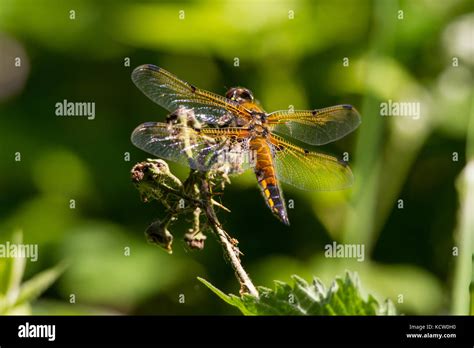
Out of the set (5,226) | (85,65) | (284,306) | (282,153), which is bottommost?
(284,306)

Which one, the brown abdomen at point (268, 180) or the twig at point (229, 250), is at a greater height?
the brown abdomen at point (268, 180)

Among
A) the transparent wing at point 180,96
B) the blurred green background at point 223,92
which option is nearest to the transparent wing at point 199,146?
the transparent wing at point 180,96

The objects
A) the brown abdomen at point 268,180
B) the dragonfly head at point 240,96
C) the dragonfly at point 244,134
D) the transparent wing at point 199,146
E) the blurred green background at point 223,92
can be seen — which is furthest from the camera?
the blurred green background at point 223,92

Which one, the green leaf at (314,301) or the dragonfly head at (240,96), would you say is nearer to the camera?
the green leaf at (314,301)

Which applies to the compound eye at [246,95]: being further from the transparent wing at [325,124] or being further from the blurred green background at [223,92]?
the blurred green background at [223,92]

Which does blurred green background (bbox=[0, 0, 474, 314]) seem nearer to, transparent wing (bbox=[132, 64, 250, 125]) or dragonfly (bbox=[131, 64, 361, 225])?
dragonfly (bbox=[131, 64, 361, 225])
